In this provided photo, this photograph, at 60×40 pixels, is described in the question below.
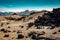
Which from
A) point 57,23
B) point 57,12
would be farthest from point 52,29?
point 57,12

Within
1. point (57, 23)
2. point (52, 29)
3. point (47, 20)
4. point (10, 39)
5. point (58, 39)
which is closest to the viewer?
point (58, 39)

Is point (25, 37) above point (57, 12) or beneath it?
beneath

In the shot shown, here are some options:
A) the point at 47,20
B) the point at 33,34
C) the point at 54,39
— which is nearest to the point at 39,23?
the point at 47,20

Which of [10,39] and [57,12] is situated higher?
[57,12]

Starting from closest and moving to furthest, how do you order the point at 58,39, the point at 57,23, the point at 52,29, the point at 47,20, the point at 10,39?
the point at 58,39
the point at 10,39
the point at 52,29
the point at 57,23
the point at 47,20

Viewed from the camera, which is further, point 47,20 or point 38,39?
point 47,20

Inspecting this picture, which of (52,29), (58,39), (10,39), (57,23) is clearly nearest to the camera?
(58,39)

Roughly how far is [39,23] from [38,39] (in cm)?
2169

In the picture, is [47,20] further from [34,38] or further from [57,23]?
[34,38]

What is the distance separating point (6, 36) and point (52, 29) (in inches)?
644

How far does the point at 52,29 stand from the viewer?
58688 millimetres

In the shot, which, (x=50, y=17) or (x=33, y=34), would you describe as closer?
(x=33, y=34)

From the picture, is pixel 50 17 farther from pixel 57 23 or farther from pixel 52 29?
pixel 52 29

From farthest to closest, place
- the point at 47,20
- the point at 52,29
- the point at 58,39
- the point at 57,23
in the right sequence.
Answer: the point at 47,20, the point at 57,23, the point at 52,29, the point at 58,39
